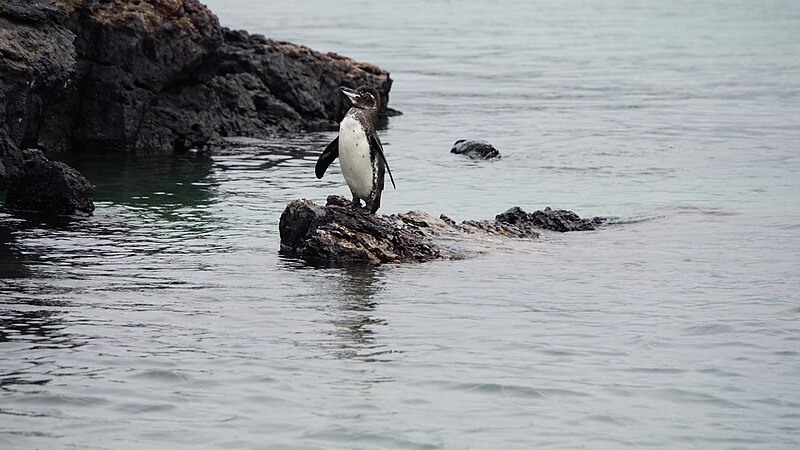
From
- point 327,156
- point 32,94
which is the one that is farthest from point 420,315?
point 32,94

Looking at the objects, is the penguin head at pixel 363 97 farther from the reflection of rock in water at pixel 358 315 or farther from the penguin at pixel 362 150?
the reflection of rock in water at pixel 358 315

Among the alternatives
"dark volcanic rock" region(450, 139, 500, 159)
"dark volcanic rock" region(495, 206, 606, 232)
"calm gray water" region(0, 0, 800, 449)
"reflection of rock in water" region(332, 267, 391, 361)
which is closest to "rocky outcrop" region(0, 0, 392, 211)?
"calm gray water" region(0, 0, 800, 449)

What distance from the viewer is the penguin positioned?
38.1 ft

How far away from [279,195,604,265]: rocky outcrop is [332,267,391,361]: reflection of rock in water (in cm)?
33

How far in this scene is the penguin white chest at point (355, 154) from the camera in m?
11.6

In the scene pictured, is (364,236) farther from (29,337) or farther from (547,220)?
(29,337)

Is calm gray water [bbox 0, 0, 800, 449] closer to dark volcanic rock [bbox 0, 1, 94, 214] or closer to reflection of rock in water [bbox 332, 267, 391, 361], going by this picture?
reflection of rock in water [bbox 332, 267, 391, 361]

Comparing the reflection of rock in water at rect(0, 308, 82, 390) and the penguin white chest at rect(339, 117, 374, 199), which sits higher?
the penguin white chest at rect(339, 117, 374, 199)

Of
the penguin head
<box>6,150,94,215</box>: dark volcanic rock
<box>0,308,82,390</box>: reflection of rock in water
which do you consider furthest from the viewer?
<box>6,150,94,215</box>: dark volcanic rock

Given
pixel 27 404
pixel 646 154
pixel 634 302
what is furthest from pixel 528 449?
pixel 646 154

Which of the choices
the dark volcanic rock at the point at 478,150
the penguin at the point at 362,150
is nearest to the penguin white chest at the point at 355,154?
the penguin at the point at 362,150

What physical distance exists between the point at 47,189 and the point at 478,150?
8.50 meters

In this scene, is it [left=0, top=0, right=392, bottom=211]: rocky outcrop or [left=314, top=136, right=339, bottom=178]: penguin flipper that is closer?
[left=314, top=136, right=339, bottom=178]: penguin flipper

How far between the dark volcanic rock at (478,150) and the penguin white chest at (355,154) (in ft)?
27.5
